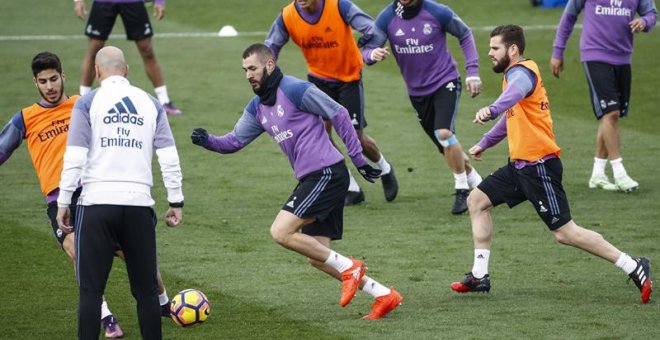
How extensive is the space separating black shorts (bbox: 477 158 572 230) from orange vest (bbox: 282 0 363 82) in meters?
3.82

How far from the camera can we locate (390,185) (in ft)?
43.5

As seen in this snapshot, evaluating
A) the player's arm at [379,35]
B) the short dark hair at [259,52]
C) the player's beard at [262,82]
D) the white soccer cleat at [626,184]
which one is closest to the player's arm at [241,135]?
the player's beard at [262,82]

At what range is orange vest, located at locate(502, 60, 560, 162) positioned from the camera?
933cm

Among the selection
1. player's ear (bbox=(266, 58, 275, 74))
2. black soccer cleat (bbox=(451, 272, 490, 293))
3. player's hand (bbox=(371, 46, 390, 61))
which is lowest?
black soccer cleat (bbox=(451, 272, 490, 293))

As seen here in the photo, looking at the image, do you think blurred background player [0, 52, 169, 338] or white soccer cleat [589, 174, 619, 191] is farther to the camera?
white soccer cleat [589, 174, 619, 191]

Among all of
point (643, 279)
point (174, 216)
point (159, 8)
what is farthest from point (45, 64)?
point (159, 8)

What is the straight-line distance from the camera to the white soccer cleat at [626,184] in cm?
1329

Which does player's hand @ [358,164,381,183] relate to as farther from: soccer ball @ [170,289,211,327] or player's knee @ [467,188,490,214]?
soccer ball @ [170,289,211,327]

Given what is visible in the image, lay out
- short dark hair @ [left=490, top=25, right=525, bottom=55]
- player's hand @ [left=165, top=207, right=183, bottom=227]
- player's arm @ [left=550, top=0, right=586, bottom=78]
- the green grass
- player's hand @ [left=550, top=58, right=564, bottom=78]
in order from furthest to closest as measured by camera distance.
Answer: player's hand @ [left=550, top=58, right=564, bottom=78]
player's arm @ [left=550, top=0, right=586, bottom=78]
short dark hair @ [left=490, top=25, right=525, bottom=55]
the green grass
player's hand @ [left=165, top=207, right=183, bottom=227]

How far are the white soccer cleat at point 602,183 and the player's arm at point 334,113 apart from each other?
526 centimetres

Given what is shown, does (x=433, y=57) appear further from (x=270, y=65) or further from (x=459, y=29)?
(x=270, y=65)

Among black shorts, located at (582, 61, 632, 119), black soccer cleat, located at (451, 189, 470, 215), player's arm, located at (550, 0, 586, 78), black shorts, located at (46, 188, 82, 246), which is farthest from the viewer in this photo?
player's arm, located at (550, 0, 586, 78)

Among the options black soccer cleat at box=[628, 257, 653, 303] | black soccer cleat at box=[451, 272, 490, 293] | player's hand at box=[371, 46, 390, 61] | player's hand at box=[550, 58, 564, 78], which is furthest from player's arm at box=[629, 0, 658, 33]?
black soccer cleat at box=[451, 272, 490, 293]

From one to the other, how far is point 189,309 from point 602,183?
645 centimetres
